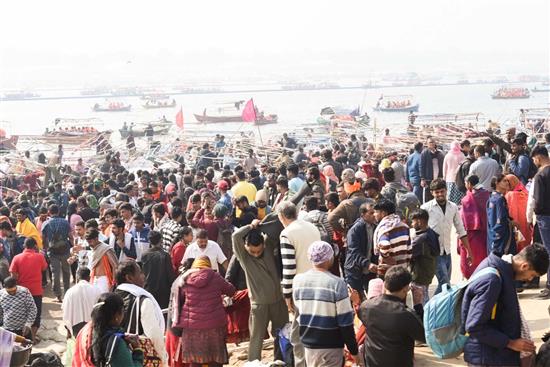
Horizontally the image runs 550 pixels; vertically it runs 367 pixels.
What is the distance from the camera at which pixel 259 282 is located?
23.2 ft

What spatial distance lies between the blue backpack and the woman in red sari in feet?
12.0

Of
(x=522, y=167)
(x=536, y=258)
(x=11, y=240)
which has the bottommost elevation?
(x=11, y=240)

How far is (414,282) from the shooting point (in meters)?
7.30

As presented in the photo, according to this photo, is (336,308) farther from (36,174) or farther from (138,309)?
(36,174)

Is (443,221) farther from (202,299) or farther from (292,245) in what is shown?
(202,299)

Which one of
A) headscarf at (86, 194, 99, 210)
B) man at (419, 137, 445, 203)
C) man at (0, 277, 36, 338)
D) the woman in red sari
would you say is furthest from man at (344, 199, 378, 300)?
headscarf at (86, 194, 99, 210)

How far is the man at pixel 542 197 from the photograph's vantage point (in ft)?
26.2

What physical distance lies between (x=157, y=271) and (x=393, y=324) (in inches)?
134

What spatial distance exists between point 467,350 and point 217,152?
20.9 metres

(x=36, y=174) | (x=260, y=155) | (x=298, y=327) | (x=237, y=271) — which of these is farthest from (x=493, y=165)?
(x=260, y=155)

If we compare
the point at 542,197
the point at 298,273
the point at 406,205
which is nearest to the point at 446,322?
the point at 298,273

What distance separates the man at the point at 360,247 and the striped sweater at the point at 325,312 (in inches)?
57.3

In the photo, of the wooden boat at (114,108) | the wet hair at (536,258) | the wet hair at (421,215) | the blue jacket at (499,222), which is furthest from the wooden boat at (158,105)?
the wet hair at (536,258)

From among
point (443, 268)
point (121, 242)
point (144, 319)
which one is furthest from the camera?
point (121, 242)
